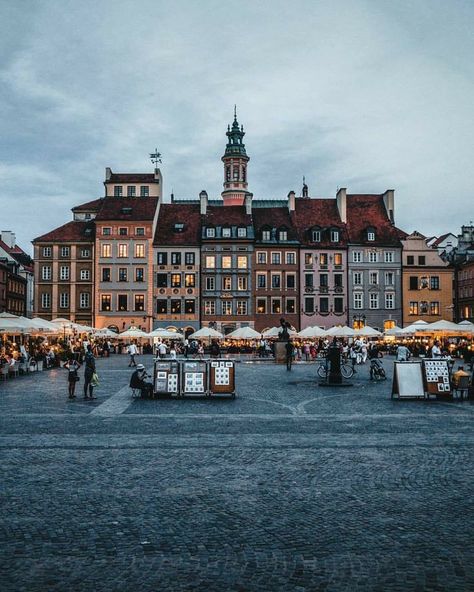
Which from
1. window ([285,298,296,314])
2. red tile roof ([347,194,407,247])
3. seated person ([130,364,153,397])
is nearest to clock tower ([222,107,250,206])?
red tile roof ([347,194,407,247])

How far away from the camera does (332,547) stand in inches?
282

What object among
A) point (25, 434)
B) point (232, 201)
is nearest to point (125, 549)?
point (25, 434)

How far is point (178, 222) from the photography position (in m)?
70.8

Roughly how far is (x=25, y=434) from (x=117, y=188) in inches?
2501

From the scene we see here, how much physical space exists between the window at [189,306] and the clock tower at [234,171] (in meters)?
49.4

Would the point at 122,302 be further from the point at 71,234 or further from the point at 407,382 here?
the point at 407,382

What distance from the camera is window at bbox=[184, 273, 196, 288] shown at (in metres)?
68.5

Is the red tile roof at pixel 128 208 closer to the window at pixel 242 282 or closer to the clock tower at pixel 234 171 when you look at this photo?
the window at pixel 242 282

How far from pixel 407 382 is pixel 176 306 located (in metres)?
48.3

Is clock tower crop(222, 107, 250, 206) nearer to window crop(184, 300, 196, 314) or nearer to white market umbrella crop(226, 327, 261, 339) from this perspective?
window crop(184, 300, 196, 314)

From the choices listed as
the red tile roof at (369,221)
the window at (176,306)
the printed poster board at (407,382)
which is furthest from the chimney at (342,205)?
the printed poster board at (407,382)

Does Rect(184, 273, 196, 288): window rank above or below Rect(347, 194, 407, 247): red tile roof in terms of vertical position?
below

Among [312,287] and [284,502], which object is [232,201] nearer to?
[312,287]

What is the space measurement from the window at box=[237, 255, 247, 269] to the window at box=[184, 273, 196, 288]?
4.70m
